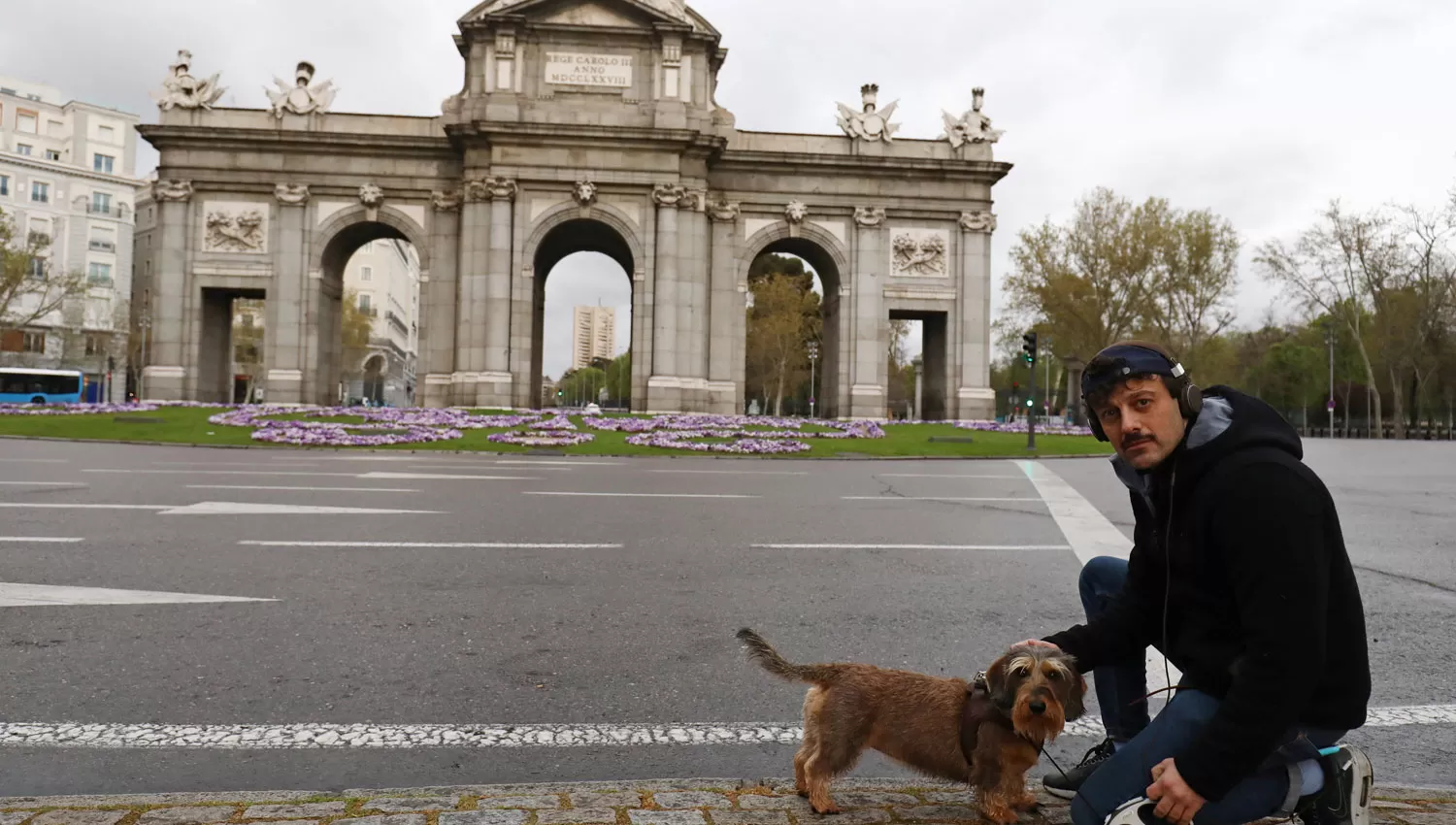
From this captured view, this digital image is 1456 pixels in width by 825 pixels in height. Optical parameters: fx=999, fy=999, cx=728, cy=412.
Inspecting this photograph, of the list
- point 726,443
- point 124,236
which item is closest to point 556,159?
point 726,443

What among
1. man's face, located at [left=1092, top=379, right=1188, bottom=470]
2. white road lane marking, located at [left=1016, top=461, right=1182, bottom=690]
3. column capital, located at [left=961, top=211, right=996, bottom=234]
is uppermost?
column capital, located at [left=961, top=211, right=996, bottom=234]

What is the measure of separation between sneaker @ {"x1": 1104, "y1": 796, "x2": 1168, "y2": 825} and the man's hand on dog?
38mm

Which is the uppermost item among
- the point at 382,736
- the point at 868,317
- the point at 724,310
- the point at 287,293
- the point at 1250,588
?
the point at 287,293

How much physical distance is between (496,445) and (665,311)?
501 inches

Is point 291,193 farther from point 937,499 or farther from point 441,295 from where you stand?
point 937,499

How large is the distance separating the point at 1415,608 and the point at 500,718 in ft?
18.6

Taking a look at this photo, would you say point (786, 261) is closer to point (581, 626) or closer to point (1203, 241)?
point (1203, 241)

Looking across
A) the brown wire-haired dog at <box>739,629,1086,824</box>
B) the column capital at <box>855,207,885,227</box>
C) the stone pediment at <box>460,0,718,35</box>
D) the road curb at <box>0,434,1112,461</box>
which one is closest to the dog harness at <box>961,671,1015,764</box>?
the brown wire-haired dog at <box>739,629,1086,824</box>

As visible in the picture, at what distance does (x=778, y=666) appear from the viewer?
122 inches

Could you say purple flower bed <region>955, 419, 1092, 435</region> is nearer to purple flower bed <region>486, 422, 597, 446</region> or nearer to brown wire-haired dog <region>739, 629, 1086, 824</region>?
purple flower bed <region>486, 422, 597, 446</region>

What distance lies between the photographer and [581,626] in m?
5.45

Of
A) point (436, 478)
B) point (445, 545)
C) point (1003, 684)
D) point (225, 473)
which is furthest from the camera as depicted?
point (225, 473)

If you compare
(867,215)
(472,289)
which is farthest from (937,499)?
(867,215)

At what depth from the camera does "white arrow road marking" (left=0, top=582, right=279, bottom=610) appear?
5.78m
